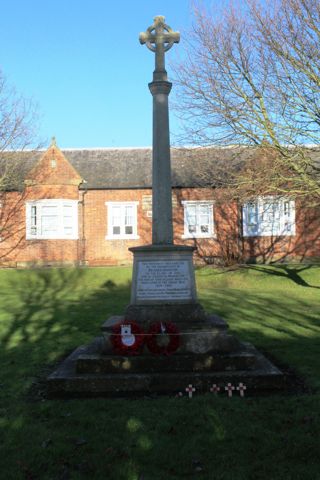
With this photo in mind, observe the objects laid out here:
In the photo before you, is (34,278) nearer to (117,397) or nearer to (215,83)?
(215,83)

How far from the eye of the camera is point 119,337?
21.2 ft

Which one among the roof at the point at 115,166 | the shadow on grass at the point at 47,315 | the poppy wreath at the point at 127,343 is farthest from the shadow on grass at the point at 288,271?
the poppy wreath at the point at 127,343

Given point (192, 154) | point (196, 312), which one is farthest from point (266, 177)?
point (196, 312)

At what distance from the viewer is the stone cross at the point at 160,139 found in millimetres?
7461

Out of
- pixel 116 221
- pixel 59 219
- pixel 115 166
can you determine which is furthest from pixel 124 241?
pixel 115 166

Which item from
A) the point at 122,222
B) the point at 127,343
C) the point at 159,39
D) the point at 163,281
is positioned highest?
the point at 159,39

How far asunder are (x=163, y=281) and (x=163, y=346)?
112 cm

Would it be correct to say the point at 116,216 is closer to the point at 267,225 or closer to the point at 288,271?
the point at 267,225

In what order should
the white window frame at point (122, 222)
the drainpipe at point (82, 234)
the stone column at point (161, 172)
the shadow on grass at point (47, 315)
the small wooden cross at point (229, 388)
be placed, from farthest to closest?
the white window frame at point (122, 222) → the drainpipe at point (82, 234) → the shadow on grass at point (47, 315) → the stone column at point (161, 172) → the small wooden cross at point (229, 388)

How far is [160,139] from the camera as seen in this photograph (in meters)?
7.61

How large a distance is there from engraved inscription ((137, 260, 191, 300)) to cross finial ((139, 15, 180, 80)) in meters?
3.27

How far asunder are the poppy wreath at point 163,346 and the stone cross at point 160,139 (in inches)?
59.3

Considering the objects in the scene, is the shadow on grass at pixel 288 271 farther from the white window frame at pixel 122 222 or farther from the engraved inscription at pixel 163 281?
the engraved inscription at pixel 163 281

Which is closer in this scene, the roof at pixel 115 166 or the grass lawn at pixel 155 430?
the grass lawn at pixel 155 430
